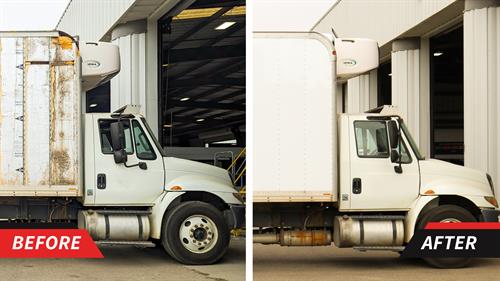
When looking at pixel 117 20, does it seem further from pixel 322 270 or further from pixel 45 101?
pixel 322 270

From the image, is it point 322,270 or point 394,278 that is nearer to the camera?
point 394,278

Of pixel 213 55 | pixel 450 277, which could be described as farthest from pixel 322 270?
pixel 213 55

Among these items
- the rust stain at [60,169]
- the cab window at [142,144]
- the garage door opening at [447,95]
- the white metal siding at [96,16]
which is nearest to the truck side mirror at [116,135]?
the cab window at [142,144]

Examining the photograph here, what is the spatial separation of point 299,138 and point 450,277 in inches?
88.9

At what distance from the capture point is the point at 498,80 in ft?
39.1

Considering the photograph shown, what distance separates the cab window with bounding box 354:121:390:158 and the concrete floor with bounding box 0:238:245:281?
6.55 feet

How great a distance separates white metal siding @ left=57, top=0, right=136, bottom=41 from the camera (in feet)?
44.2

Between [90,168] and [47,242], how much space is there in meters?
0.99

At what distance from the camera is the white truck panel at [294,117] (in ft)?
30.0

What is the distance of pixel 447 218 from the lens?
32.2 ft

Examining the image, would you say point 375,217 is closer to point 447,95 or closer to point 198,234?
point 198,234

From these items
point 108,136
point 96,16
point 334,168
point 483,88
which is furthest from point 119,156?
point 483,88

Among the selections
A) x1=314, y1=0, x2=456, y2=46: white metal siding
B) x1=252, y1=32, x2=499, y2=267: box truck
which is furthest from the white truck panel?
x1=314, y1=0, x2=456, y2=46: white metal siding

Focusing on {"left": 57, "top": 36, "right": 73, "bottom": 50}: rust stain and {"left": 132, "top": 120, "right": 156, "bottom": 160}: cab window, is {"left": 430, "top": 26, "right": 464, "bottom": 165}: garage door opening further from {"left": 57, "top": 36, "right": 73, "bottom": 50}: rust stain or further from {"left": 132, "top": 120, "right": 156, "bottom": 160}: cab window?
{"left": 57, "top": 36, "right": 73, "bottom": 50}: rust stain
